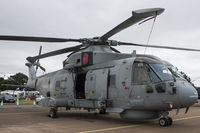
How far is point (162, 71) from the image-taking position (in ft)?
28.0

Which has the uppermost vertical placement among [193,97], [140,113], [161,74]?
[161,74]

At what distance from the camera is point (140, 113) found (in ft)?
29.1

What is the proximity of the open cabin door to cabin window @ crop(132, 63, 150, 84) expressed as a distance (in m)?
1.66

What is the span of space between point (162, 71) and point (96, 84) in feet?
11.7

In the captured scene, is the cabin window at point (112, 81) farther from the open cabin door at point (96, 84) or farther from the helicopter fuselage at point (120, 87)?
the open cabin door at point (96, 84)

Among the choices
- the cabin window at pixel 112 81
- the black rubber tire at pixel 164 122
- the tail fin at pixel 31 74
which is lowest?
the black rubber tire at pixel 164 122

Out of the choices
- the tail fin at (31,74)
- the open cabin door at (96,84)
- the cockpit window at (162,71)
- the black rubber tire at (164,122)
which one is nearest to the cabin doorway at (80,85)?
the open cabin door at (96,84)

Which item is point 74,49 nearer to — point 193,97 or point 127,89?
point 127,89

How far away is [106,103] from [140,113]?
1.85 m

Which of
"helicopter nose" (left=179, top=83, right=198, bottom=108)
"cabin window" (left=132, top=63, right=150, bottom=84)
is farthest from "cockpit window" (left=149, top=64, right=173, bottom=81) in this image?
"helicopter nose" (left=179, top=83, right=198, bottom=108)

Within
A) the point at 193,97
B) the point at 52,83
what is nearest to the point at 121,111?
the point at 193,97

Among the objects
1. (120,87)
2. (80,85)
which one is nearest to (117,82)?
(120,87)

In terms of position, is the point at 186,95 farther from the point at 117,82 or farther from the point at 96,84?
the point at 96,84

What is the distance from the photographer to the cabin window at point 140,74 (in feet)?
28.8
